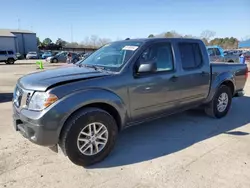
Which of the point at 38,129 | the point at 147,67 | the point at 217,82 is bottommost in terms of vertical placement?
the point at 38,129

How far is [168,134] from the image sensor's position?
4.64 m

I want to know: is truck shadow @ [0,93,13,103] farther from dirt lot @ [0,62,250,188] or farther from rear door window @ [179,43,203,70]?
rear door window @ [179,43,203,70]

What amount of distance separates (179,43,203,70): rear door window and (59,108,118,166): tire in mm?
1953

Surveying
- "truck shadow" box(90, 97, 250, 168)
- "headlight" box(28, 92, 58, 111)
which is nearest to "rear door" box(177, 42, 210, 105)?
"truck shadow" box(90, 97, 250, 168)

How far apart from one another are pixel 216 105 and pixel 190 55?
1456 millimetres

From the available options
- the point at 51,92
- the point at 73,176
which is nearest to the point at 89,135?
the point at 73,176

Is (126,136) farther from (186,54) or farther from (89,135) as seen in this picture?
(186,54)

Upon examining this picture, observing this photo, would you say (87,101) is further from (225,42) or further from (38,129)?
(225,42)

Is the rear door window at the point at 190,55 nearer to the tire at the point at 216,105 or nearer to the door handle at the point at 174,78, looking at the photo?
the door handle at the point at 174,78

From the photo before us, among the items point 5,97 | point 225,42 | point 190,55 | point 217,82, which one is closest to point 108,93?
point 190,55

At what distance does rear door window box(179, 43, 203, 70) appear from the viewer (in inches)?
182

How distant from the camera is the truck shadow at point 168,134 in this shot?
12.3 ft

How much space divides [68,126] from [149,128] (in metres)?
2.19

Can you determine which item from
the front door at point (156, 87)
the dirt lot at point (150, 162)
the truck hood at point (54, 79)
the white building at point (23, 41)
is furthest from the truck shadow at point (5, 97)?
the white building at point (23, 41)
